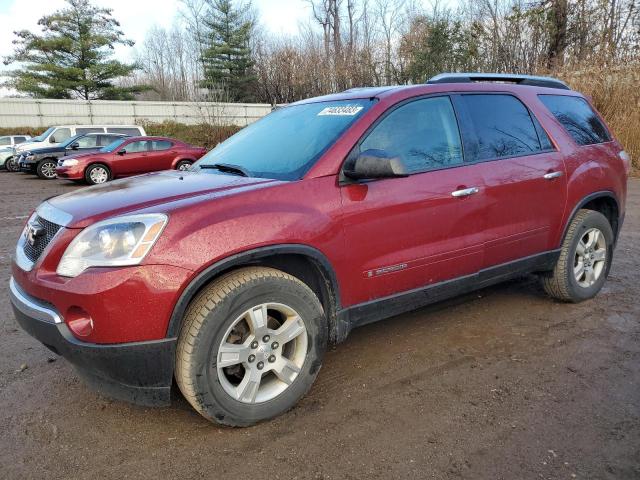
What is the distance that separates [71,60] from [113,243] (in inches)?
1632

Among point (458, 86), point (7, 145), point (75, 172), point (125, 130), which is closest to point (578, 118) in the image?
point (458, 86)

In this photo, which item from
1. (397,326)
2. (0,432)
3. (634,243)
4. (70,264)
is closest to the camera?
(70,264)

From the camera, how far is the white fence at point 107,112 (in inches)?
1191

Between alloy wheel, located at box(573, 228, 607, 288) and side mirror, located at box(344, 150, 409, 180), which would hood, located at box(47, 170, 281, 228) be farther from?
alloy wheel, located at box(573, 228, 607, 288)

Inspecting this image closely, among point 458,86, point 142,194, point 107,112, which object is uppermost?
point 107,112

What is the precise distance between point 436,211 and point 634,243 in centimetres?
476

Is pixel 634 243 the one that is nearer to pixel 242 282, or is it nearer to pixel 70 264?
pixel 242 282

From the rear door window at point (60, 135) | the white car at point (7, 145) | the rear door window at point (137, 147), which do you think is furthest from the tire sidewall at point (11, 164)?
the rear door window at point (137, 147)

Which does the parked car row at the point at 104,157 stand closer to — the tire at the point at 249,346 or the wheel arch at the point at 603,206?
the wheel arch at the point at 603,206

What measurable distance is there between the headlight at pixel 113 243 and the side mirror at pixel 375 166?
1.07 m

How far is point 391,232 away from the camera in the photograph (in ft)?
9.74

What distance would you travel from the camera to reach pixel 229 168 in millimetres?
3246

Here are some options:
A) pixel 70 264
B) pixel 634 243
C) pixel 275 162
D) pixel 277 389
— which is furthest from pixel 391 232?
pixel 634 243

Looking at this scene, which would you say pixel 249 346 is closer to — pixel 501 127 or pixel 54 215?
pixel 54 215
